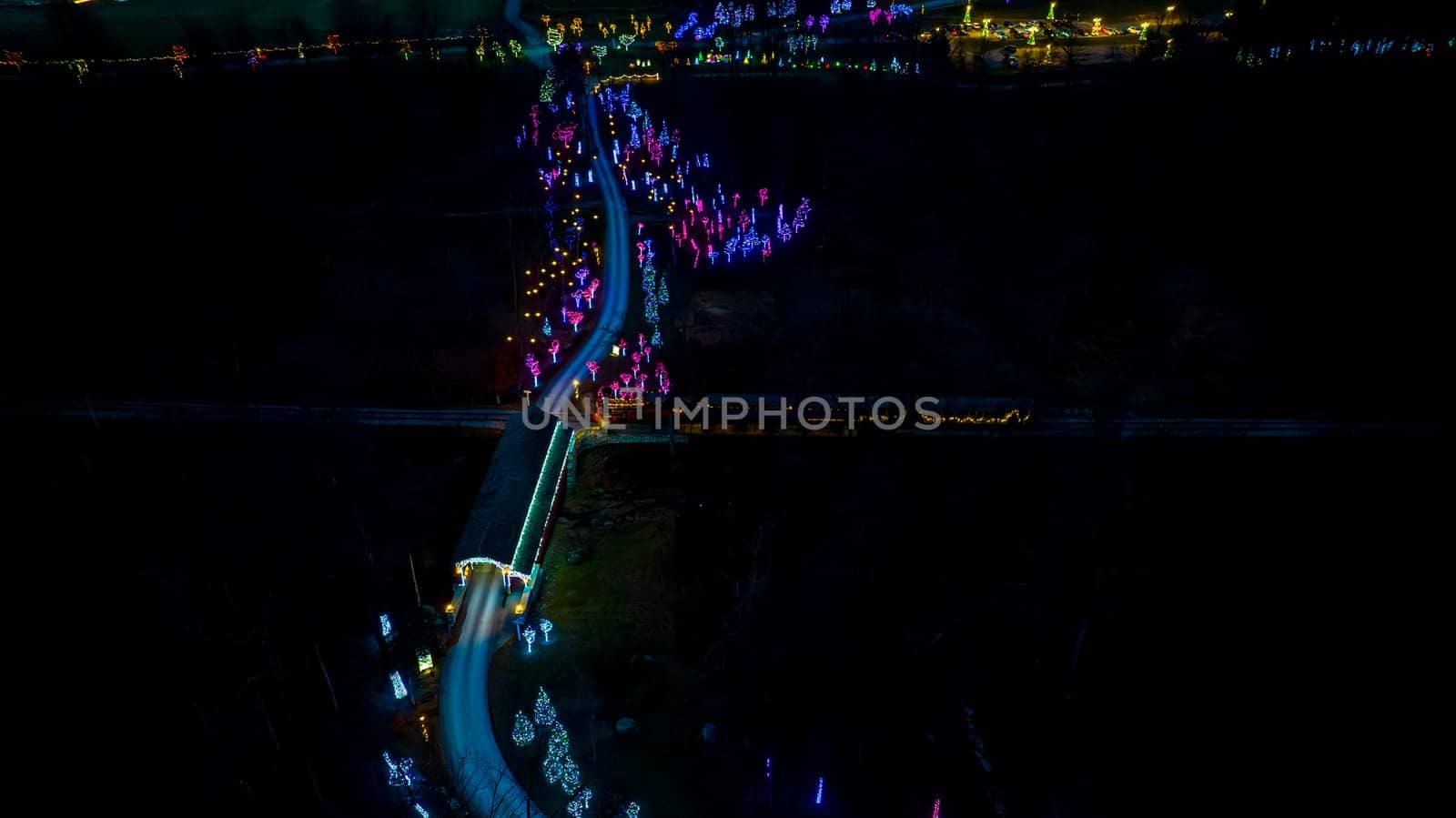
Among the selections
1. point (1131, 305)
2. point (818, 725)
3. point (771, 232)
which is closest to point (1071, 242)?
point (1131, 305)

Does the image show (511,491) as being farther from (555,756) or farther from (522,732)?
(555,756)

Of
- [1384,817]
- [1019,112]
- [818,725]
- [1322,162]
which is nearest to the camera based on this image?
[1384,817]

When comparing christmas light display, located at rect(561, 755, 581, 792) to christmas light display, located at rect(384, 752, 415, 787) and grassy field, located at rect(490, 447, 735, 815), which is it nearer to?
grassy field, located at rect(490, 447, 735, 815)

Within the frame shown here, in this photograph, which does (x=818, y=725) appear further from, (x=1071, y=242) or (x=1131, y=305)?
(x=1071, y=242)

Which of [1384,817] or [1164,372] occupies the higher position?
[1164,372]

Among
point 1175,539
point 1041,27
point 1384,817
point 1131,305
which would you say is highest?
point 1041,27

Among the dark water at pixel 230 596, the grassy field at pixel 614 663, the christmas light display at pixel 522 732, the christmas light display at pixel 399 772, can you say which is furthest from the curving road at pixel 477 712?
the dark water at pixel 230 596

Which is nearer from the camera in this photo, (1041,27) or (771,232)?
(771,232)
